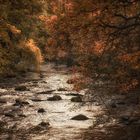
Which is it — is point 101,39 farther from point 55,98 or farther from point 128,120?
point 55,98

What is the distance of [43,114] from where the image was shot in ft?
99.7

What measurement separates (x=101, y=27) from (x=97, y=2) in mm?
1756

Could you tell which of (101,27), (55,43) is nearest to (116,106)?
(55,43)

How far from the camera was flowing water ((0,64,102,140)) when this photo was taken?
24.4 metres

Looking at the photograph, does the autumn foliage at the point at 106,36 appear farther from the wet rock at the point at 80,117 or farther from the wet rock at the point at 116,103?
the wet rock at the point at 116,103

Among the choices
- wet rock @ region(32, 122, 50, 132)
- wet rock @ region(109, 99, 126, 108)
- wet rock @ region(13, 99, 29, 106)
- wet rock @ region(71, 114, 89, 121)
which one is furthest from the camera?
wet rock @ region(13, 99, 29, 106)

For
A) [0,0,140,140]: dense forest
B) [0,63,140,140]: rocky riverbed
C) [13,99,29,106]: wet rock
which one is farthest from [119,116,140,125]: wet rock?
[13,99,29,106]: wet rock

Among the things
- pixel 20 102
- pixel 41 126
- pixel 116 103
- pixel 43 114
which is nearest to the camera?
pixel 41 126

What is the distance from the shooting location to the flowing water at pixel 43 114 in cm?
2440

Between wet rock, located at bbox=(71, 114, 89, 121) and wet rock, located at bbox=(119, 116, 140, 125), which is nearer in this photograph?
wet rock, located at bbox=(119, 116, 140, 125)

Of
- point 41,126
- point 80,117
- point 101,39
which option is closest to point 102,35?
point 101,39

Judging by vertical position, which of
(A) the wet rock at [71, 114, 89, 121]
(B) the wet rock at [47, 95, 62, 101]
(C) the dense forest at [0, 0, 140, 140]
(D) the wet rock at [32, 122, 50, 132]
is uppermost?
(C) the dense forest at [0, 0, 140, 140]

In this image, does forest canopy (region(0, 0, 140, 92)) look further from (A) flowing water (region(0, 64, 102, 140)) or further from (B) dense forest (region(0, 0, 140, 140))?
(A) flowing water (region(0, 64, 102, 140))

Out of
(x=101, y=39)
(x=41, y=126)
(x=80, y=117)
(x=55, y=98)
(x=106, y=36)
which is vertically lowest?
(x=41, y=126)
